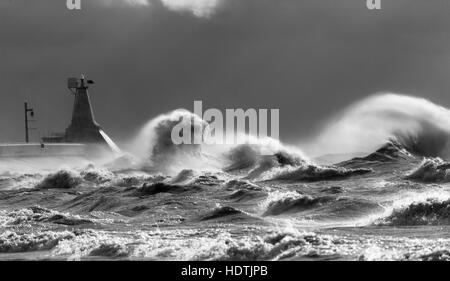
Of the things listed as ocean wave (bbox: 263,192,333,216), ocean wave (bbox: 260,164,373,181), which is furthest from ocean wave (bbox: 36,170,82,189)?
ocean wave (bbox: 263,192,333,216)

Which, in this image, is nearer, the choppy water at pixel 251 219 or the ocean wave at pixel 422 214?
the choppy water at pixel 251 219

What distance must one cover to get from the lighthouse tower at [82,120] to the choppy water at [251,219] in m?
38.9

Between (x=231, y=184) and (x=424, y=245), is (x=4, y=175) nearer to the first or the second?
(x=231, y=184)

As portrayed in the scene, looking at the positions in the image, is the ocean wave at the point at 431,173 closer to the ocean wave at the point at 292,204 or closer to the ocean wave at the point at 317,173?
the ocean wave at the point at 317,173

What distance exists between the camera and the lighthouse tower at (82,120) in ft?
285

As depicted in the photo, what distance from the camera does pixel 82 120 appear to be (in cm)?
8769

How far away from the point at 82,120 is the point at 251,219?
213 ft

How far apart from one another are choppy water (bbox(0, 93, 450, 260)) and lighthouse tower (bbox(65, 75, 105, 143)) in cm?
3888

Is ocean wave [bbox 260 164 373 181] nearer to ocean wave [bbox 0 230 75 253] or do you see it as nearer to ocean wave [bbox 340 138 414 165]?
ocean wave [bbox 340 138 414 165]

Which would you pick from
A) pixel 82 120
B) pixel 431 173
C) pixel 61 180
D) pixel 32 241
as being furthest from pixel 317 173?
pixel 82 120

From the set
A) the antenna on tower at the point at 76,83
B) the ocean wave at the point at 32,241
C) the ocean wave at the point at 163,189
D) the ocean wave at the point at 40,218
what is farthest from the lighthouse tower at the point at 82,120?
the ocean wave at the point at 32,241

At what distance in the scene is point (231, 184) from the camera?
36.0 m

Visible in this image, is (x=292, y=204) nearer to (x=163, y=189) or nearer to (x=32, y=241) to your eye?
(x=32, y=241)

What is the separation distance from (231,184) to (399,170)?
8158mm
